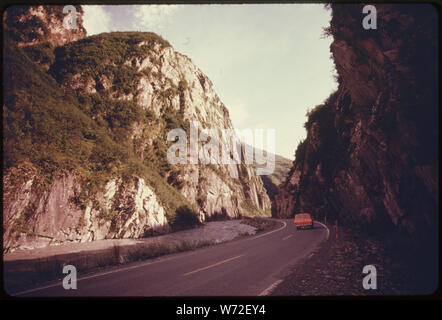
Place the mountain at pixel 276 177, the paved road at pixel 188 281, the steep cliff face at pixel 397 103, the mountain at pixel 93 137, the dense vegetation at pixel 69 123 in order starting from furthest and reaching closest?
the mountain at pixel 276 177 < the dense vegetation at pixel 69 123 < the mountain at pixel 93 137 < the steep cliff face at pixel 397 103 < the paved road at pixel 188 281

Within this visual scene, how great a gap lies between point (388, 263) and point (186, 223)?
2625 centimetres

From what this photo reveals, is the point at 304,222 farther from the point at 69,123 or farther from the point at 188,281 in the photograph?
the point at 69,123

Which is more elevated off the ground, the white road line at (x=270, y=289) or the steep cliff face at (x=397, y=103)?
the steep cliff face at (x=397, y=103)

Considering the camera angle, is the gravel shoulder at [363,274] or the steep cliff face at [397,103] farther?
the steep cliff face at [397,103]

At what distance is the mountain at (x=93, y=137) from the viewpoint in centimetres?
1590

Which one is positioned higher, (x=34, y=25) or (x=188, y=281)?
(x=34, y=25)

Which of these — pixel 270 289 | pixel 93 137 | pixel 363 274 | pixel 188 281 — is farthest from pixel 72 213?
pixel 363 274

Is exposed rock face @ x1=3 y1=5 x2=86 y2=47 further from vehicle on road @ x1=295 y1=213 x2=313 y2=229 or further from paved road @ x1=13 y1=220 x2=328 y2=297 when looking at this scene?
→ vehicle on road @ x1=295 y1=213 x2=313 y2=229

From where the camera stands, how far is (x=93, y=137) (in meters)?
24.1

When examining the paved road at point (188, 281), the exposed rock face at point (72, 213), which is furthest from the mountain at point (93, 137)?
the paved road at point (188, 281)

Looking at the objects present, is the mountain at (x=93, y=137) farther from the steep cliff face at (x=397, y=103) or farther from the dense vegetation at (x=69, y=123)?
the steep cliff face at (x=397, y=103)

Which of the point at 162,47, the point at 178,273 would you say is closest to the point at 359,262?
the point at 178,273

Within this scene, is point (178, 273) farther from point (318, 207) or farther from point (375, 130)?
point (318, 207)

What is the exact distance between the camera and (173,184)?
38.1 m
